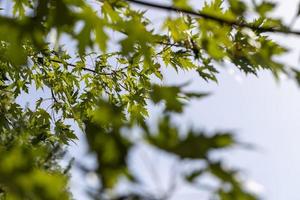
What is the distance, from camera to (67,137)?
14.9 feet

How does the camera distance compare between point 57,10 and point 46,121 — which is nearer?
point 57,10

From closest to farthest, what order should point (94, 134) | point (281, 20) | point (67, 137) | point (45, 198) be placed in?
1. point (45, 198)
2. point (94, 134)
3. point (281, 20)
4. point (67, 137)

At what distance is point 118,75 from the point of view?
14.8 ft

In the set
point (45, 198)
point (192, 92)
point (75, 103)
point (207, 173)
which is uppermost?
point (75, 103)

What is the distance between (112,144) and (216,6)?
1.58m

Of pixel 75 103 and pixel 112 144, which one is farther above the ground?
pixel 75 103

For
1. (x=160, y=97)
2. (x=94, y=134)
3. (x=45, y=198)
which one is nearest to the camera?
(x=45, y=198)

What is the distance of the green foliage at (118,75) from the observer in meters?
1.32

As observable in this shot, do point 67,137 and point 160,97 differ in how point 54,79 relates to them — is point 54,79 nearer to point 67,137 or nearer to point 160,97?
point 67,137

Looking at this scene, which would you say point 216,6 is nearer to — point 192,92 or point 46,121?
point 192,92

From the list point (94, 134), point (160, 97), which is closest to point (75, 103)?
point (160, 97)

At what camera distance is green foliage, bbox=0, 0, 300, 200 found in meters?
1.32

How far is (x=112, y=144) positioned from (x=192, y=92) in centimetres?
74

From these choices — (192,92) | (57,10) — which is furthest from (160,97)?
(57,10)
